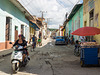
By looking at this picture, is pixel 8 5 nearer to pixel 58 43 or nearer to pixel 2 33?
pixel 2 33

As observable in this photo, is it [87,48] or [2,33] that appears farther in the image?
[2,33]

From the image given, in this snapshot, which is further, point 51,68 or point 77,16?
point 77,16

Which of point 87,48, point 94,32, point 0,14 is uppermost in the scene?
point 0,14

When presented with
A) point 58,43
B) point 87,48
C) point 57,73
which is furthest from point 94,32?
point 58,43

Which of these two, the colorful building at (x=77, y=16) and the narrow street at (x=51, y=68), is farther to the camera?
the colorful building at (x=77, y=16)

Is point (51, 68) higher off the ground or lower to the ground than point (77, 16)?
lower

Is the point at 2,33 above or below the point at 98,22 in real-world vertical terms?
below

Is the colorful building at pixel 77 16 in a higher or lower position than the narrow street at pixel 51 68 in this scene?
higher

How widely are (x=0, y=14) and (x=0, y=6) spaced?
2.35 feet

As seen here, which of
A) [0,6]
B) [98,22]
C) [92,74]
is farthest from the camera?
[0,6]

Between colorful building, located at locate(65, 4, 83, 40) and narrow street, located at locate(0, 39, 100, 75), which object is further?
colorful building, located at locate(65, 4, 83, 40)

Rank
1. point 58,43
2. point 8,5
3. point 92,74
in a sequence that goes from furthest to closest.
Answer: point 58,43
point 8,5
point 92,74

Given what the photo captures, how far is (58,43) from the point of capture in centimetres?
2034

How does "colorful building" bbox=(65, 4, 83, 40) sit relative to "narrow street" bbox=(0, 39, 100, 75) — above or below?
above
